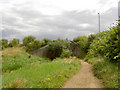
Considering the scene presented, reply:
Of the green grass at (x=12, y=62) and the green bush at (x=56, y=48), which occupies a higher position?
the green bush at (x=56, y=48)

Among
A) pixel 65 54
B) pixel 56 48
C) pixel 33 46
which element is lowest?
pixel 65 54

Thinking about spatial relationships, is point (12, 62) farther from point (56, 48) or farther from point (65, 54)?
point (56, 48)

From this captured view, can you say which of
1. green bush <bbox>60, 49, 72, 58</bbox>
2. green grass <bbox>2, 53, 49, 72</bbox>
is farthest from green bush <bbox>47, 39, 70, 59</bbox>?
green grass <bbox>2, 53, 49, 72</bbox>

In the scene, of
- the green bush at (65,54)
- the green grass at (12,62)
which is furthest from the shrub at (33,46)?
the green bush at (65,54)

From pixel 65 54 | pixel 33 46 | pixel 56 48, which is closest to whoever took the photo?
pixel 65 54

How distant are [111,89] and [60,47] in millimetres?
15635

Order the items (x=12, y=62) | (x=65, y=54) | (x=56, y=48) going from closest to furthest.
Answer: (x=12, y=62) → (x=65, y=54) → (x=56, y=48)

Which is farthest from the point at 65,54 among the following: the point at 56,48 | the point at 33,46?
the point at 33,46

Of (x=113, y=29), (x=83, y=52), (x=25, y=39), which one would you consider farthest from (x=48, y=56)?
(x=113, y=29)

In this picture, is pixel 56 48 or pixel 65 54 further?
pixel 56 48

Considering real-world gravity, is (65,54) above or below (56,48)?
below

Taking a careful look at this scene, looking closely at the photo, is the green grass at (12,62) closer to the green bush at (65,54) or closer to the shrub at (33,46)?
the green bush at (65,54)

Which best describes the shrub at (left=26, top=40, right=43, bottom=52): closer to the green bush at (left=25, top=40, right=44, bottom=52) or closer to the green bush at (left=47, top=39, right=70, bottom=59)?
the green bush at (left=25, top=40, right=44, bottom=52)

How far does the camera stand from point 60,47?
19.9m
